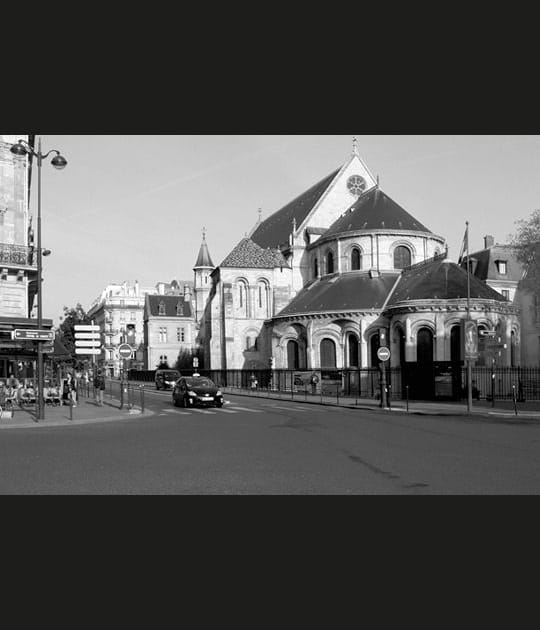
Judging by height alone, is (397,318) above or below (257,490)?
above

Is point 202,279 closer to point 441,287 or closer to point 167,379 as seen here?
point 167,379

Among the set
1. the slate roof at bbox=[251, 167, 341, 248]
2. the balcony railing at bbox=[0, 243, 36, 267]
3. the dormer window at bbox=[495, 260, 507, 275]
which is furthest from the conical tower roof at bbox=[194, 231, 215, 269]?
the balcony railing at bbox=[0, 243, 36, 267]

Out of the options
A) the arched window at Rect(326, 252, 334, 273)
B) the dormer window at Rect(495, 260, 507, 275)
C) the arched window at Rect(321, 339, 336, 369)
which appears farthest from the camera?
the dormer window at Rect(495, 260, 507, 275)

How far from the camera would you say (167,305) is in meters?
95.1

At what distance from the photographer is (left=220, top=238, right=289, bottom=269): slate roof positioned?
6356 cm

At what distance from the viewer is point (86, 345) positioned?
2489 cm

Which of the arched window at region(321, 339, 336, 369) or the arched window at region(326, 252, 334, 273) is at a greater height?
the arched window at region(326, 252, 334, 273)

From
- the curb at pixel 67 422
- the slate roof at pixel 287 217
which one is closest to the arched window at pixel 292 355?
the slate roof at pixel 287 217

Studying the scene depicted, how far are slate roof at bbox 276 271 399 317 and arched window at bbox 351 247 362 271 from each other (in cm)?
89

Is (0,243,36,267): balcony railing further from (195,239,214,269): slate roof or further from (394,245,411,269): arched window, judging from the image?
(195,239,214,269): slate roof

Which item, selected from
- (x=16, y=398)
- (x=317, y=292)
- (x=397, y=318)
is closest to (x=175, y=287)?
(x=317, y=292)

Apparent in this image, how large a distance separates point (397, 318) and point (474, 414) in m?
21.1

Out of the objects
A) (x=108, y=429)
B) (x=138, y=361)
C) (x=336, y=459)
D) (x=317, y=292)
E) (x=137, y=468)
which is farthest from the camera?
(x=138, y=361)

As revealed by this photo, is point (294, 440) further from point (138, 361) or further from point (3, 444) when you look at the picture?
point (138, 361)
